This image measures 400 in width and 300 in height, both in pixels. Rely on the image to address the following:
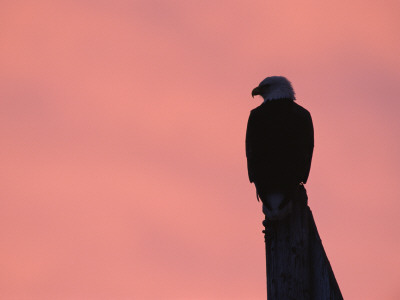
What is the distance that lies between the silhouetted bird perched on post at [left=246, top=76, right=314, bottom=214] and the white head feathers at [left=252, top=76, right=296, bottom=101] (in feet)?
1.68

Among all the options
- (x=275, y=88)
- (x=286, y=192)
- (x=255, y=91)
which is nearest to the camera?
(x=286, y=192)

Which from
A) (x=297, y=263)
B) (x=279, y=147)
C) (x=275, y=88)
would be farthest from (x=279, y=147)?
(x=297, y=263)

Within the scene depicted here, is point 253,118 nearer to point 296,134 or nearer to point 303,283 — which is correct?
point 296,134

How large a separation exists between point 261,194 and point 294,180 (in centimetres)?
28

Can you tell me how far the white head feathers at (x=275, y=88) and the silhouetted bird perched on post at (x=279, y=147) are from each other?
51cm

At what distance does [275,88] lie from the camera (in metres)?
6.71

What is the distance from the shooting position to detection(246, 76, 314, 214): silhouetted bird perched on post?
4691 millimetres

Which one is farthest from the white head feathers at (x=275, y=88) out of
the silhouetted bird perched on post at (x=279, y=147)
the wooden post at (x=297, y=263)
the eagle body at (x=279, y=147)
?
the wooden post at (x=297, y=263)

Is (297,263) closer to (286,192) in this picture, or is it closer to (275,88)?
(286,192)

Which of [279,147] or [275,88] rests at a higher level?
[275,88]

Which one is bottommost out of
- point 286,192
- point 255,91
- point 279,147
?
point 286,192

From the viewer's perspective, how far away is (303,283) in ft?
10.3

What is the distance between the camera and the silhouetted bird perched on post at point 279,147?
4691mm

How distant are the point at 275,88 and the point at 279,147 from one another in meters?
1.77
